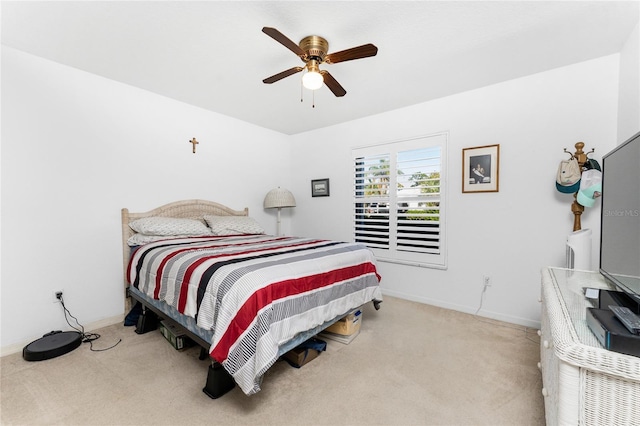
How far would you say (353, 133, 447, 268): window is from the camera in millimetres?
3232

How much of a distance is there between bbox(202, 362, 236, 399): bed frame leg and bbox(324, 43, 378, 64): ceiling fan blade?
2159 millimetres

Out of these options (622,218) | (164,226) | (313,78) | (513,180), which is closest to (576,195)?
(513,180)

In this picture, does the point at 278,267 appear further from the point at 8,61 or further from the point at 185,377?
the point at 8,61

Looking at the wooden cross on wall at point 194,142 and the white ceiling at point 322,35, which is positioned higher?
the white ceiling at point 322,35

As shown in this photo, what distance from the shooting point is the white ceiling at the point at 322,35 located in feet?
5.82

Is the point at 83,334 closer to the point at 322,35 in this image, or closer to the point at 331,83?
the point at 331,83

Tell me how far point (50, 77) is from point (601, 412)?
3.97m

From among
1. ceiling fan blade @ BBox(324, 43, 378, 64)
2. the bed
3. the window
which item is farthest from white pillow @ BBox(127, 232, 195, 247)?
the window

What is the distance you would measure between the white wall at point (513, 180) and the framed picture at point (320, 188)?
1.24m

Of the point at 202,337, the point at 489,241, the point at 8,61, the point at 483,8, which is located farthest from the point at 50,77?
the point at 489,241

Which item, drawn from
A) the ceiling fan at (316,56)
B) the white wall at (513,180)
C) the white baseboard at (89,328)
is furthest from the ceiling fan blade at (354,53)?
the white baseboard at (89,328)

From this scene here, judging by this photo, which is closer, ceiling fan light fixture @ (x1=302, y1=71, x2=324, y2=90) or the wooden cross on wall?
ceiling fan light fixture @ (x1=302, y1=71, x2=324, y2=90)

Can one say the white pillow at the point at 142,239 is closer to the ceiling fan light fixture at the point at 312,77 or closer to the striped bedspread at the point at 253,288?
the striped bedspread at the point at 253,288

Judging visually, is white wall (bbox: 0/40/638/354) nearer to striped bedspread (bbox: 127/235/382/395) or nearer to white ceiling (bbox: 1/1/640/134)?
white ceiling (bbox: 1/1/640/134)
